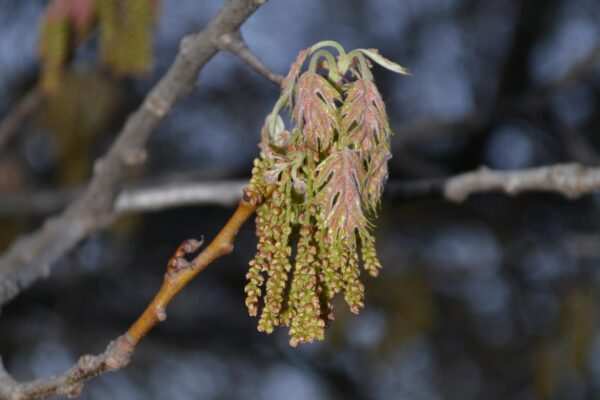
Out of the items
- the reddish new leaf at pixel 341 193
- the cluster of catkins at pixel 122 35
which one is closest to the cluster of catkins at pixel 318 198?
the reddish new leaf at pixel 341 193

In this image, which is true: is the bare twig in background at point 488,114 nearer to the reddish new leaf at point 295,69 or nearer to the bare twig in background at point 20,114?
the bare twig in background at point 20,114

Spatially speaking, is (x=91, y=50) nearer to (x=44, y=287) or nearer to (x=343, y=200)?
(x=44, y=287)

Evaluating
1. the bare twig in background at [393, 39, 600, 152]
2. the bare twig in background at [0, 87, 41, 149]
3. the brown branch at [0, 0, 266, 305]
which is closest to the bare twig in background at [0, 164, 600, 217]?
the brown branch at [0, 0, 266, 305]

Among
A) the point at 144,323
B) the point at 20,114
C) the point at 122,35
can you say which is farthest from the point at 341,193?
the point at 20,114

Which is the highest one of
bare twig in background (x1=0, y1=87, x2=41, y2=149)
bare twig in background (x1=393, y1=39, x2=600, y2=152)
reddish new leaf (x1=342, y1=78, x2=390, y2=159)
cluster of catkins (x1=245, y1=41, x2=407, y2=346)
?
bare twig in background (x1=393, y1=39, x2=600, y2=152)

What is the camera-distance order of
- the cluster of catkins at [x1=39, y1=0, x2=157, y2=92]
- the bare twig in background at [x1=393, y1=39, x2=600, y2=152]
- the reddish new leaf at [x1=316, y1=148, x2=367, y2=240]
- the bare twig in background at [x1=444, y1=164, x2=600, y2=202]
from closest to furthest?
the reddish new leaf at [x1=316, y1=148, x2=367, y2=240], the bare twig in background at [x1=444, y1=164, x2=600, y2=202], the cluster of catkins at [x1=39, y1=0, x2=157, y2=92], the bare twig in background at [x1=393, y1=39, x2=600, y2=152]

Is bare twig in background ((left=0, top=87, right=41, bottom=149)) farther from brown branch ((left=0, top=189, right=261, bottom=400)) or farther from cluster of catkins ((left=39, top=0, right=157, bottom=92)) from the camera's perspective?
brown branch ((left=0, top=189, right=261, bottom=400))

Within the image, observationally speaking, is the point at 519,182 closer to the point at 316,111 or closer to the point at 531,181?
the point at 531,181
